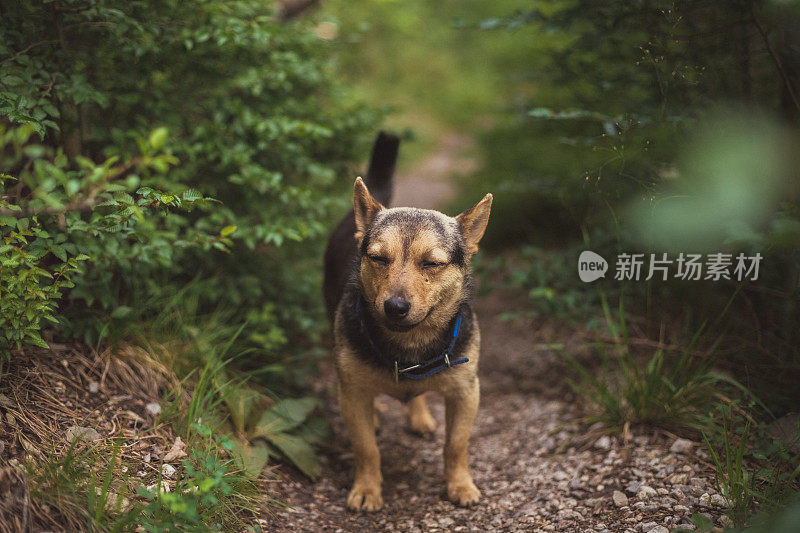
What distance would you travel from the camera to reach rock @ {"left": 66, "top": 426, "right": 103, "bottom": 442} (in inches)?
111

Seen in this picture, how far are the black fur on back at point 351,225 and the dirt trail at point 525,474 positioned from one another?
3.79ft

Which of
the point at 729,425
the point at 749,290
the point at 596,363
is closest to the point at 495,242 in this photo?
the point at 596,363

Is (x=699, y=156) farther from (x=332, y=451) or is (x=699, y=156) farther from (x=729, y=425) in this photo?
(x=332, y=451)

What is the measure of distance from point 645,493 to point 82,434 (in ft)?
10.3

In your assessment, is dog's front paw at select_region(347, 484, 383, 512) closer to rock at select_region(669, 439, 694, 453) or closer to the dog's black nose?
the dog's black nose

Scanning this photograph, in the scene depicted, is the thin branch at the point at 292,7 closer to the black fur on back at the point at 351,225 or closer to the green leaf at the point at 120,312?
the black fur on back at the point at 351,225

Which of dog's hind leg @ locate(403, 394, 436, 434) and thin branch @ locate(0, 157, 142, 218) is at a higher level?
thin branch @ locate(0, 157, 142, 218)

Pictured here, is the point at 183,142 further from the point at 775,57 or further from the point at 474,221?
the point at 775,57

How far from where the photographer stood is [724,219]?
116 inches

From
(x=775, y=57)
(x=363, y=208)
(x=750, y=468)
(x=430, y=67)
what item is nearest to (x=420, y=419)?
(x=363, y=208)

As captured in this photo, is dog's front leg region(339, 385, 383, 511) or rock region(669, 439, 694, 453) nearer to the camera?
rock region(669, 439, 694, 453)

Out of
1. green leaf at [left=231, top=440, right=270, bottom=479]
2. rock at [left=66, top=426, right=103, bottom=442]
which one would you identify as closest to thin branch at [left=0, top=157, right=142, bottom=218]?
rock at [left=66, top=426, right=103, bottom=442]

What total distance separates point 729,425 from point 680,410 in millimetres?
320

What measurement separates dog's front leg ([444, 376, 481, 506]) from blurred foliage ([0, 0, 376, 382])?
1.54 metres
